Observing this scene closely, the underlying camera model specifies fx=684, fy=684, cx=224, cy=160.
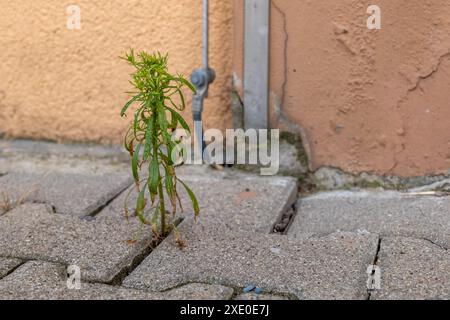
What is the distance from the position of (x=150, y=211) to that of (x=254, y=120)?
731 millimetres

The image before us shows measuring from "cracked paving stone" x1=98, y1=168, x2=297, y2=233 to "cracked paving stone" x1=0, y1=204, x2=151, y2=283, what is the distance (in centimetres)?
19

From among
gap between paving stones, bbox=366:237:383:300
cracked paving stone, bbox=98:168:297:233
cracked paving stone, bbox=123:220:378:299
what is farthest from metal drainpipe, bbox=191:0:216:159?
gap between paving stones, bbox=366:237:383:300

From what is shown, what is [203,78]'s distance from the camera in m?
3.07

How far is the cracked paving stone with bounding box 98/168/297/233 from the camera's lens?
2.65 meters

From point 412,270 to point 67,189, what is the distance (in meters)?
1.55

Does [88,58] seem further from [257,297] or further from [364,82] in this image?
[257,297]

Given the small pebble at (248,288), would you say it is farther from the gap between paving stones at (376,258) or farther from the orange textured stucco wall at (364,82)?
the orange textured stucco wall at (364,82)

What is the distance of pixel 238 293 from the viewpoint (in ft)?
6.91

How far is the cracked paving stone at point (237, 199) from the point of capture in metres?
2.65

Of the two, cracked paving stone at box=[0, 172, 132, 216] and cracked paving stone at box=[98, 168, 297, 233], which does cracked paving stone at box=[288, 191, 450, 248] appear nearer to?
cracked paving stone at box=[98, 168, 297, 233]

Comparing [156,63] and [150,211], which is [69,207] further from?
[156,63]

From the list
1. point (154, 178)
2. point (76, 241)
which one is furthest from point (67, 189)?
point (154, 178)

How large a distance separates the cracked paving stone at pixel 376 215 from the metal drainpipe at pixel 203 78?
2.02ft

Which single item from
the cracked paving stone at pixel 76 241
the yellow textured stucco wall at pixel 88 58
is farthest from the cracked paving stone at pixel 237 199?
the yellow textured stucco wall at pixel 88 58
